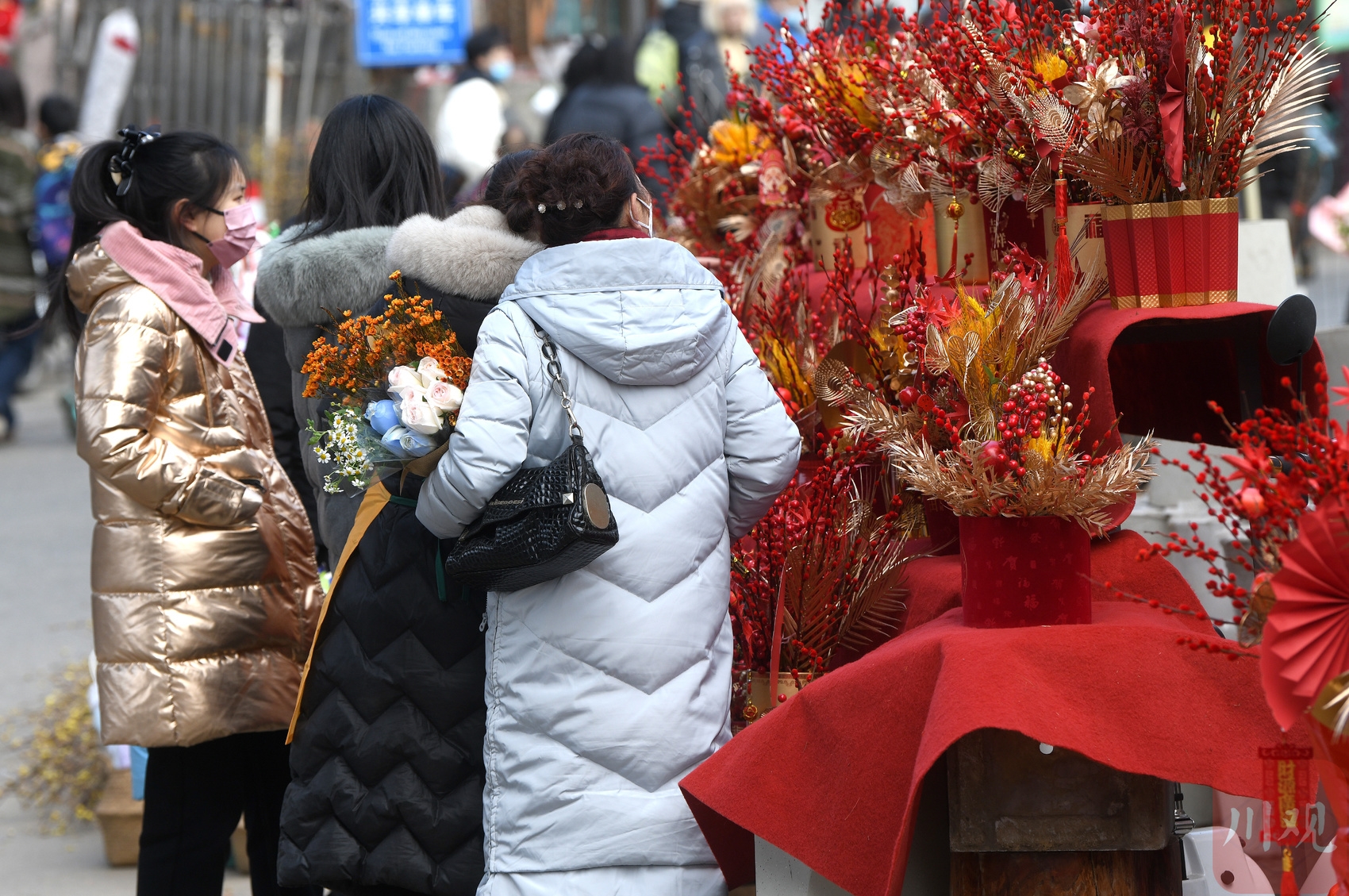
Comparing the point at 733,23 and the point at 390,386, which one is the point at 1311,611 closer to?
the point at 390,386

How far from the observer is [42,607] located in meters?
5.91

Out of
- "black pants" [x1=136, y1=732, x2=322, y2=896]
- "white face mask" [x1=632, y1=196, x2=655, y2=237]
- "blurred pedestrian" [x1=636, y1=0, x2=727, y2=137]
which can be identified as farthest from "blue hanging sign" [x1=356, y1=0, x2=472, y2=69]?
"white face mask" [x1=632, y1=196, x2=655, y2=237]

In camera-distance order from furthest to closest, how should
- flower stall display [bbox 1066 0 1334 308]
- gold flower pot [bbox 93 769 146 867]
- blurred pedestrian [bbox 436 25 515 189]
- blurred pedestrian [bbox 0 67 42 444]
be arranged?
blurred pedestrian [bbox 0 67 42 444], blurred pedestrian [bbox 436 25 515 189], gold flower pot [bbox 93 769 146 867], flower stall display [bbox 1066 0 1334 308]

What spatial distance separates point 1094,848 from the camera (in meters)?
1.94

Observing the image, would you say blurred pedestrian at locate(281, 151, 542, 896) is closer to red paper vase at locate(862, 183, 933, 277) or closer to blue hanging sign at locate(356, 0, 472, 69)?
red paper vase at locate(862, 183, 933, 277)

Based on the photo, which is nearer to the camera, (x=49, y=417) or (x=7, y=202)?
(x=7, y=202)

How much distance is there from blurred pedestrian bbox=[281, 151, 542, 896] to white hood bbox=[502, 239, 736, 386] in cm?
17

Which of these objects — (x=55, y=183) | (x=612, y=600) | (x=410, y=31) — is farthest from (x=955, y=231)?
(x=410, y=31)

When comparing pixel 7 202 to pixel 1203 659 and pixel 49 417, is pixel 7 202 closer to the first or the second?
pixel 49 417

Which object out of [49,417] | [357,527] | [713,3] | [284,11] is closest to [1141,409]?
[357,527]

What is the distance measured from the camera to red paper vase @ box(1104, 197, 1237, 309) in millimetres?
2113

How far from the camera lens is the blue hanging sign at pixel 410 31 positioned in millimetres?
10812

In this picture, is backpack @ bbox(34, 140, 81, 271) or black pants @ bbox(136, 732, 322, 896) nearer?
black pants @ bbox(136, 732, 322, 896)

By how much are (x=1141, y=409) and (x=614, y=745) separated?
103cm
